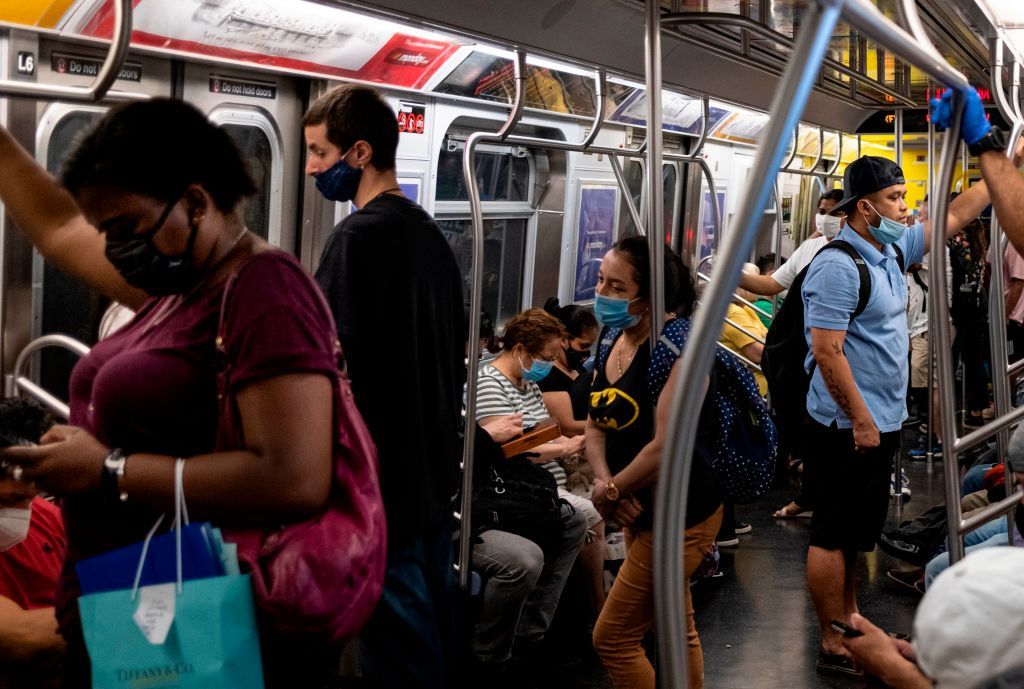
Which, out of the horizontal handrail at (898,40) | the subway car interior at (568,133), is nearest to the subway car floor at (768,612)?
the subway car interior at (568,133)

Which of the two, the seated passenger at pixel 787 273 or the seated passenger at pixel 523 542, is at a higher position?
the seated passenger at pixel 787 273

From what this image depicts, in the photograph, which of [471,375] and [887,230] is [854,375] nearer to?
[887,230]

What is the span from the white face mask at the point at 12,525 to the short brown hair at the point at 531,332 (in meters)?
2.48

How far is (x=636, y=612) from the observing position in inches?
127

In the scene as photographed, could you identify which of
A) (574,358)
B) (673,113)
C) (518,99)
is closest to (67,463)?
(518,99)

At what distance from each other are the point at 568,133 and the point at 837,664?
11.9 ft

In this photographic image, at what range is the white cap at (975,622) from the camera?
1.50m

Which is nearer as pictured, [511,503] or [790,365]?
[511,503]

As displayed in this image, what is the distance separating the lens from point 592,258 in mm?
7730

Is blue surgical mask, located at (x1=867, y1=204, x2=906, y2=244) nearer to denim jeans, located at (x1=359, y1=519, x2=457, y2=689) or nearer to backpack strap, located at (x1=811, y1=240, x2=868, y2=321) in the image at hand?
backpack strap, located at (x1=811, y1=240, x2=868, y2=321)

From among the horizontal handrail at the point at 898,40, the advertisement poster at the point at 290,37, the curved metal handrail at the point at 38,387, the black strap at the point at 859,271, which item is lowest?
the curved metal handrail at the point at 38,387

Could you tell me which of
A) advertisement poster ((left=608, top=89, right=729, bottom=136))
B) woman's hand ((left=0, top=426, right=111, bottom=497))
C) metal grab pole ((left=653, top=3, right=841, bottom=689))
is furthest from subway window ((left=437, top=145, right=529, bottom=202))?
metal grab pole ((left=653, top=3, right=841, bottom=689))

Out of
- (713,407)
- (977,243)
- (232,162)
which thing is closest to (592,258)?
(977,243)

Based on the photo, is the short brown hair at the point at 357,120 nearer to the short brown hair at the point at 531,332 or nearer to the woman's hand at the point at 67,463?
the woman's hand at the point at 67,463
